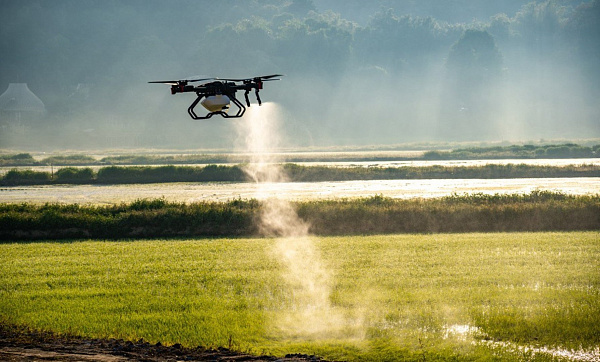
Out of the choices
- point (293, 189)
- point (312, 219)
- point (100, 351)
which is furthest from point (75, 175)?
point (100, 351)

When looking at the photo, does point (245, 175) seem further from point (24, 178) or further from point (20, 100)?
point (20, 100)

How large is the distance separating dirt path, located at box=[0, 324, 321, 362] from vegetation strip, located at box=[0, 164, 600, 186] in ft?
181

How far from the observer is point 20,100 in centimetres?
18100

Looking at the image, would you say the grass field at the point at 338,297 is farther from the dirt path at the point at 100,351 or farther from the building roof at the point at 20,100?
the building roof at the point at 20,100

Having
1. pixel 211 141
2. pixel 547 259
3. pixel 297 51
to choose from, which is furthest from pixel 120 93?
pixel 547 259

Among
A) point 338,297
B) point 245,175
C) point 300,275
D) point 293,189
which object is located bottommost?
point 338,297

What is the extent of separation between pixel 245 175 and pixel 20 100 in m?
135

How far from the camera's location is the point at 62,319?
19.2 meters

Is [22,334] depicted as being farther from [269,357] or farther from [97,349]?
[269,357]

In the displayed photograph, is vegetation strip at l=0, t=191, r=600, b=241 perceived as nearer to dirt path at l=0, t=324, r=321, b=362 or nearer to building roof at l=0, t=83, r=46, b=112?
dirt path at l=0, t=324, r=321, b=362

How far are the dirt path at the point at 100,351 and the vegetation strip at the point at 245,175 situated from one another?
5517cm

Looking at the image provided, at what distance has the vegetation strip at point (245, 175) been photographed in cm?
7106

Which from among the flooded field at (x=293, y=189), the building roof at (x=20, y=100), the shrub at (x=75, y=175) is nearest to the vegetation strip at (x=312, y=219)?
the flooded field at (x=293, y=189)

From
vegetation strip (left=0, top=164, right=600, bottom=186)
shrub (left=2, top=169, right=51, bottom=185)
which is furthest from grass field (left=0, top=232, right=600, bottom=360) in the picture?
shrub (left=2, top=169, right=51, bottom=185)
